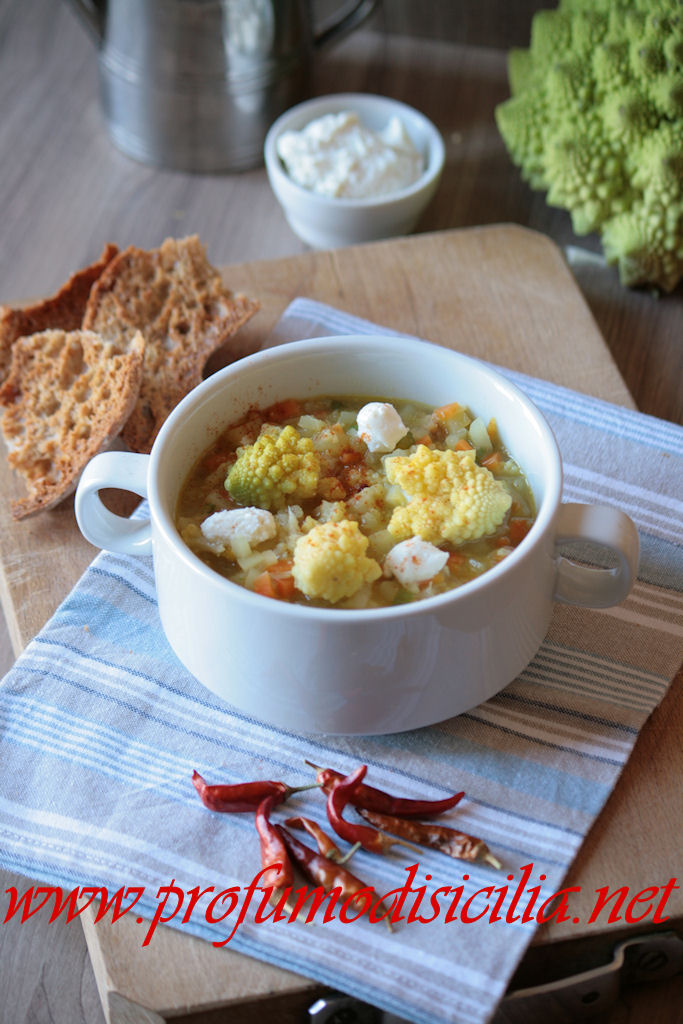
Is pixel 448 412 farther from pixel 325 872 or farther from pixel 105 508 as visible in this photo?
pixel 325 872

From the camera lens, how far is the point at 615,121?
253 cm

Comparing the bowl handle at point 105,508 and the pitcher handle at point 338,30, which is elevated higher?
the pitcher handle at point 338,30

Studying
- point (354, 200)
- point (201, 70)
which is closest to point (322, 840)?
point (354, 200)

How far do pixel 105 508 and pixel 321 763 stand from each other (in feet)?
1.80

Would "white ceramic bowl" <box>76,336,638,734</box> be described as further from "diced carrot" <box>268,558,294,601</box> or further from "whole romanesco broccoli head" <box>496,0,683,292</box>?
"whole romanesco broccoli head" <box>496,0,683,292</box>

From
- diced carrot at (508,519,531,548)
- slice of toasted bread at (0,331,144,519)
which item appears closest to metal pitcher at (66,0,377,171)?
slice of toasted bread at (0,331,144,519)

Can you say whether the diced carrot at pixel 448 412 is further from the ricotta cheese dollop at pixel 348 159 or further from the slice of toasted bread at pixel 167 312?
the ricotta cheese dollop at pixel 348 159

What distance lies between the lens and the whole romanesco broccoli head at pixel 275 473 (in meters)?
1.68

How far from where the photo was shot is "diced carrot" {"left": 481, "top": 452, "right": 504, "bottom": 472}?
1754mm

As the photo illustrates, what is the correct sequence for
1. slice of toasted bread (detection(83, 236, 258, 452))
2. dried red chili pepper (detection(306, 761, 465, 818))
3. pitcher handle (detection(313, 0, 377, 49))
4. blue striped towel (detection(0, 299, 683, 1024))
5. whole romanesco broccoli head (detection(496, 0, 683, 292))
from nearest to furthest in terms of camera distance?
blue striped towel (detection(0, 299, 683, 1024)), dried red chili pepper (detection(306, 761, 465, 818)), slice of toasted bread (detection(83, 236, 258, 452)), whole romanesco broccoli head (detection(496, 0, 683, 292)), pitcher handle (detection(313, 0, 377, 49))

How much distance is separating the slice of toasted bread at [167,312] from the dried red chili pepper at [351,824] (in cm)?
101

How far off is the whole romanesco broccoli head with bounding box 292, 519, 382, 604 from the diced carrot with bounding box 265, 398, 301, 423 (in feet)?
1.26

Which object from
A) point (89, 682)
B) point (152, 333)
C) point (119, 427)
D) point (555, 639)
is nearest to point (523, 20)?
point (152, 333)

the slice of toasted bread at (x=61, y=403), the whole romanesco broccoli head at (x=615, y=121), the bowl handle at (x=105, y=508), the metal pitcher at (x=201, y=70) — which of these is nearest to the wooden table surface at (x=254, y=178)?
the metal pitcher at (x=201, y=70)
